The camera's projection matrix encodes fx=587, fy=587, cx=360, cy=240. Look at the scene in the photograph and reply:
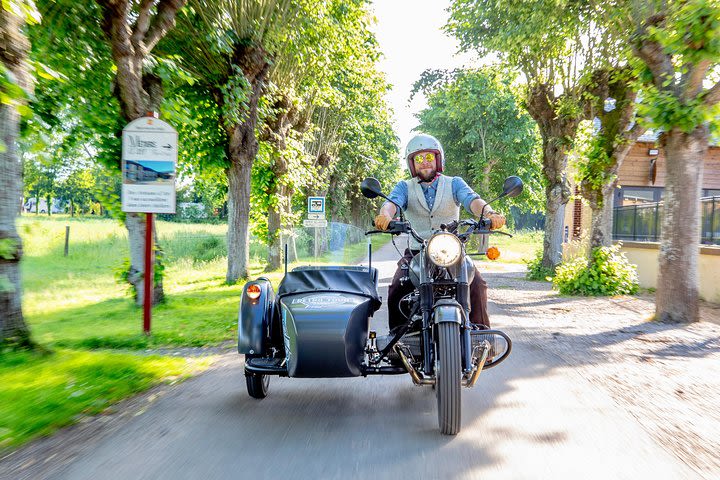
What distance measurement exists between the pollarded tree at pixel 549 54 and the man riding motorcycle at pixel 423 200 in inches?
352

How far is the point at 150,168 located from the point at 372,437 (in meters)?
5.43

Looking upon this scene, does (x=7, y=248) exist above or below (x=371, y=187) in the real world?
below

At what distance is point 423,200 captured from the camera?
196 inches

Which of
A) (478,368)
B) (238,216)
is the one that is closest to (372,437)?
(478,368)

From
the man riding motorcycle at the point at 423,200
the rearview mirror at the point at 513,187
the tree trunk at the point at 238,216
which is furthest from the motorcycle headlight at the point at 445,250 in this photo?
the tree trunk at the point at 238,216

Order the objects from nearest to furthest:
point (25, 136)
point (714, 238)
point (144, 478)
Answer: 1. point (144, 478)
2. point (25, 136)
3. point (714, 238)

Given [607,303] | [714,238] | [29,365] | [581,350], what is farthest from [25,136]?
[714,238]

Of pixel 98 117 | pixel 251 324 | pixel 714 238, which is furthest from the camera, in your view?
pixel 714 238

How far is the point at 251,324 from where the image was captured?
4.39m

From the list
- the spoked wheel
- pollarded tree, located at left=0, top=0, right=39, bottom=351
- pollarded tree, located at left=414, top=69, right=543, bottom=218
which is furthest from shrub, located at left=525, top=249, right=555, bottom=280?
pollarded tree, located at left=0, top=0, right=39, bottom=351

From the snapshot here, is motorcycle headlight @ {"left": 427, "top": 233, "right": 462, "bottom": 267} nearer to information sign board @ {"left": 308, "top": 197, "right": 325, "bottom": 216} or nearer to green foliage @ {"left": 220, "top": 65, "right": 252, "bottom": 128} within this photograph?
green foliage @ {"left": 220, "top": 65, "right": 252, "bottom": 128}

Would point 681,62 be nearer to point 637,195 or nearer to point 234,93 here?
point 234,93

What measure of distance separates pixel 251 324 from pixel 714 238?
1270 centimetres

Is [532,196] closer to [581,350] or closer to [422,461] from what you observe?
[581,350]
